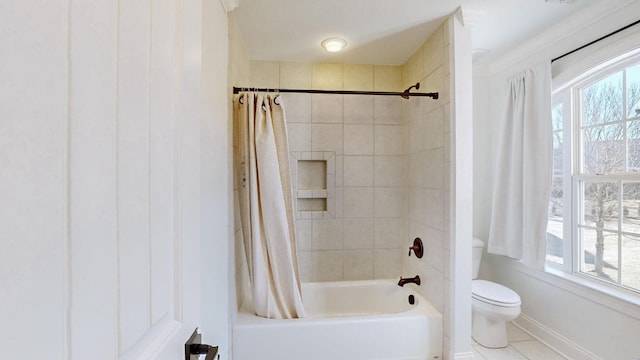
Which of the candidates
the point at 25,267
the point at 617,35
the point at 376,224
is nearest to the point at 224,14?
the point at 25,267

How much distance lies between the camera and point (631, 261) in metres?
1.86

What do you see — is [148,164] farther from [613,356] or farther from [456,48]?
[613,356]

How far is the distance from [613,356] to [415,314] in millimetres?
1232

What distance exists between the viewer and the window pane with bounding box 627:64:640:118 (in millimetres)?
1833

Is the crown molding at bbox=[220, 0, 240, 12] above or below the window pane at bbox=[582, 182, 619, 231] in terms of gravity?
above

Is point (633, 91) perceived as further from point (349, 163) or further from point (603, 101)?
point (349, 163)

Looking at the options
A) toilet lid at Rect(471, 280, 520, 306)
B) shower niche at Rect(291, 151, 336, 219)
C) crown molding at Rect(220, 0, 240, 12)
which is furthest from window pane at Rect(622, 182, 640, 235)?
crown molding at Rect(220, 0, 240, 12)

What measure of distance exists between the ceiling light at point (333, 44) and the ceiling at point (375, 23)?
5 centimetres

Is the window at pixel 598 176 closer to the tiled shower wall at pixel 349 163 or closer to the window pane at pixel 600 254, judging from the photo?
the window pane at pixel 600 254

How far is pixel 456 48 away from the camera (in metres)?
1.81

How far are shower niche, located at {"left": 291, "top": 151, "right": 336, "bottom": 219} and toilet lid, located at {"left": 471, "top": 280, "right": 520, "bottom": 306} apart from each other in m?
1.31

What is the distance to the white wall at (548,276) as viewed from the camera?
179 cm

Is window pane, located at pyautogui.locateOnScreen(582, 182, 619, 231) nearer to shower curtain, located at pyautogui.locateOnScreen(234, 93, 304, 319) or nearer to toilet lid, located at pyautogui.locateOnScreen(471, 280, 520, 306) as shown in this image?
toilet lid, located at pyautogui.locateOnScreen(471, 280, 520, 306)

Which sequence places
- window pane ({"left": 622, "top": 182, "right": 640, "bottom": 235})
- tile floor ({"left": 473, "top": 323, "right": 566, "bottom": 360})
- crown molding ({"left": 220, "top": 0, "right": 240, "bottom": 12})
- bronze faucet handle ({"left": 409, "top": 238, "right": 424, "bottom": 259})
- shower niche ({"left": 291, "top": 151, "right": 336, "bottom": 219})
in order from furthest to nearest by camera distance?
shower niche ({"left": 291, "top": 151, "right": 336, "bottom": 219})
bronze faucet handle ({"left": 409, "top": 238, "right": 424, "bottom": 259})
tile floor ({"left": 473, "top": 323, "right": 566, "bottom": 360})
window pane ({"left": 622, "top": 182, "right": 640, "bottom": 235})
crown molding ({"left": 220, "top": 0, "right": 240, "bottom": 12})
